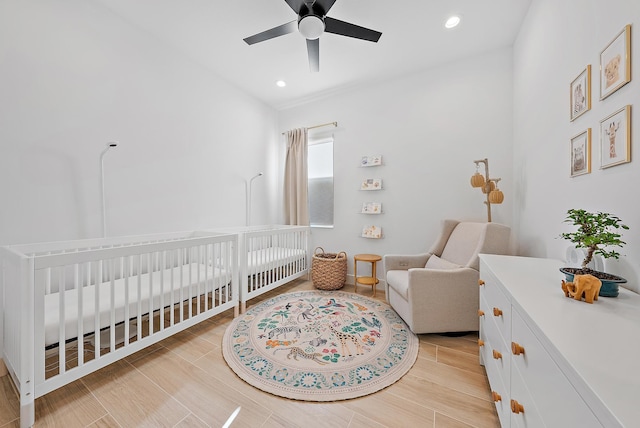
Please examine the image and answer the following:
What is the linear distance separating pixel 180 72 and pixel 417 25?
2398 millimetres

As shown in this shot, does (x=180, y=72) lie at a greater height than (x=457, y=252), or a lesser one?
greater

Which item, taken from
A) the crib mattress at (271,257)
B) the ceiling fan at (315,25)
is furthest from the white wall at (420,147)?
the ceiling fan at (315,25)

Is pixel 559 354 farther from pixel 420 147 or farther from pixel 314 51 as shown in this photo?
pixel 420 147

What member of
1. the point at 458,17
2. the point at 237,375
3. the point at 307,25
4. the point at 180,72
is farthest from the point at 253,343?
the point at 458,17

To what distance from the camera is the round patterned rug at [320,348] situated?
1463 millimetres

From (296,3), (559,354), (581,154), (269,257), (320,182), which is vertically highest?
(296,3)

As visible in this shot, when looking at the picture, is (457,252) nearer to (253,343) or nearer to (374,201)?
(374,201)

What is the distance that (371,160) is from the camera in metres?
3.20

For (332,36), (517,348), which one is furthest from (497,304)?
(332,36)

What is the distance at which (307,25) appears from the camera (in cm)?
181

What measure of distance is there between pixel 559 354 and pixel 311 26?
2.19 m

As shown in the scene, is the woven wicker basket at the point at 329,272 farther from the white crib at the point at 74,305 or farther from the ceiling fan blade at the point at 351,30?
the ceiling fan blade at the point at 351,30

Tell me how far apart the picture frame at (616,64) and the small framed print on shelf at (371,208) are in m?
2.10

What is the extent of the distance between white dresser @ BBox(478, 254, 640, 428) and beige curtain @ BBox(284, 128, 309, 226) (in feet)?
8.84
